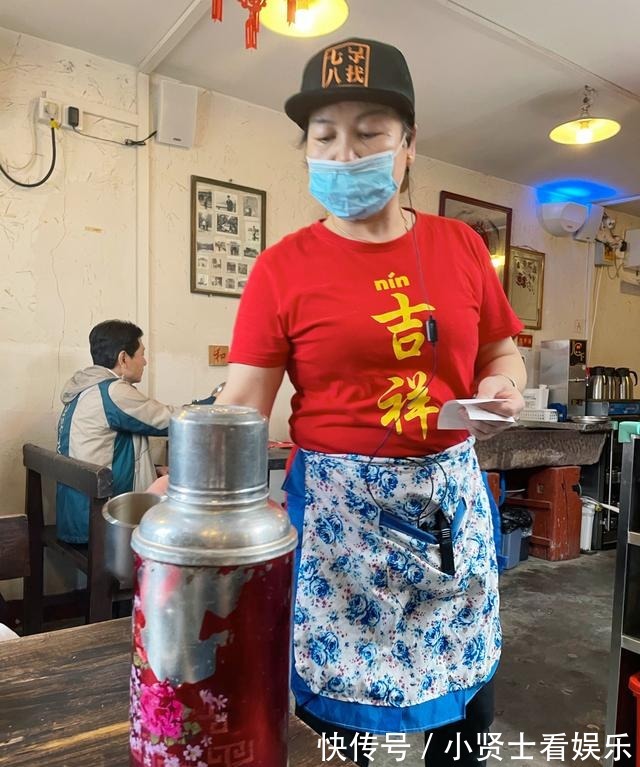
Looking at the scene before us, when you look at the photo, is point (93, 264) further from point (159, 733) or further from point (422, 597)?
point (159, 733)

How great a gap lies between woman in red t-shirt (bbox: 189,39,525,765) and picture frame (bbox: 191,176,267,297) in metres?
2.35

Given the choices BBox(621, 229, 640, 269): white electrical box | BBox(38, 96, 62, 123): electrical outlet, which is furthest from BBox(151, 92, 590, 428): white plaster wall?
BBox(621, 229, 640, 269): white electrical box

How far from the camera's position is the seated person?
2461 millimetres

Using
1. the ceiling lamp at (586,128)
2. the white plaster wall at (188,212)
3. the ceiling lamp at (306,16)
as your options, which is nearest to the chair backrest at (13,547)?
the ceiling lamp at (306,16)

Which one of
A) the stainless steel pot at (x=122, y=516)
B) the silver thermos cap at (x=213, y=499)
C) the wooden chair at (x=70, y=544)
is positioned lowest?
the wooden chair at (x=70, y=544)

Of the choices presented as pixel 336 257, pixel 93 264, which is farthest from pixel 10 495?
pixel 336 257

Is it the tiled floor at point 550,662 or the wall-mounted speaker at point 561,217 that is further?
the wall-mounted speaker at point 561,217

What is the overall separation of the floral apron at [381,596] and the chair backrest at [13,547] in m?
0.52

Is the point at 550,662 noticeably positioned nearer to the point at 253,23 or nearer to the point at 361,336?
the point at 361,336

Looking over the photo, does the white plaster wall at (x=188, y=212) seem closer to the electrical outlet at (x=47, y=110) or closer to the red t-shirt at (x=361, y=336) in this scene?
the electrical outlet at (x=47, y=110)

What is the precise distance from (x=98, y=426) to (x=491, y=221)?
3274 mm

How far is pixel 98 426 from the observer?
249 centimetres

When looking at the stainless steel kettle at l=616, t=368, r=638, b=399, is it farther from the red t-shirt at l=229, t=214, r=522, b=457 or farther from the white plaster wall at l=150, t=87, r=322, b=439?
the red t-shirt at l=229, t=214, r=522, b=457

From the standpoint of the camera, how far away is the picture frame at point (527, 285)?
4656mm
